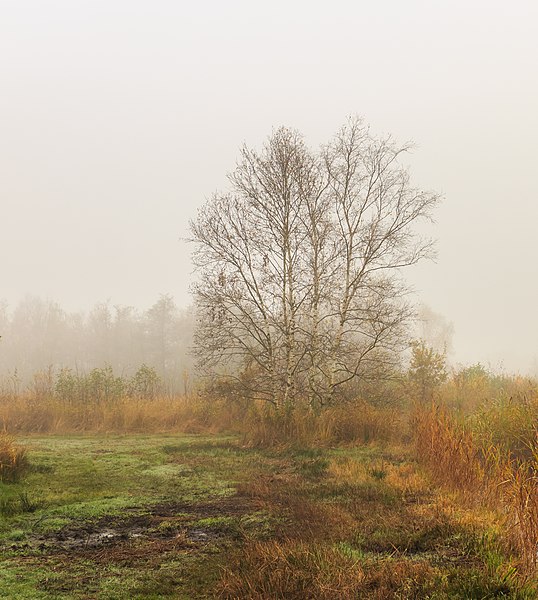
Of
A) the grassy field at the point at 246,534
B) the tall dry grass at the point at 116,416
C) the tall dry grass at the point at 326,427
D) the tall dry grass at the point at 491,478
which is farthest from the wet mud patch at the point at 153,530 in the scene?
the tall dry grass at the point at 116,416

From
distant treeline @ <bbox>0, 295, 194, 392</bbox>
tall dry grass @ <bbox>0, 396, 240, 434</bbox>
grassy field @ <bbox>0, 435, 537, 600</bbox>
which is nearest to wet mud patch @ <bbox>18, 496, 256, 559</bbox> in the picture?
grassy field @ <bbox>0, 435, 537, 600</bbox>

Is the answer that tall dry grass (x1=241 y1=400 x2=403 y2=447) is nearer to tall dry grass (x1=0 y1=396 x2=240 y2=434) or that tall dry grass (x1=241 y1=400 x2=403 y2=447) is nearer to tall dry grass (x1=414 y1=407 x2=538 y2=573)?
tall dry grass (x1=414 y1=407 x2=538 y2=573)

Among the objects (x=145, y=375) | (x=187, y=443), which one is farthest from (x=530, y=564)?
(x=145, y=375)

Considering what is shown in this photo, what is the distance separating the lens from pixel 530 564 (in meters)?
4.40

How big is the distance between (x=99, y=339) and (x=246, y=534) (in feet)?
169

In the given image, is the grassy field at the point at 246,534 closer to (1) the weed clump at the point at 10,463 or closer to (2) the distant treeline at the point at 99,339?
(1) the weed clump at the point at 10,463

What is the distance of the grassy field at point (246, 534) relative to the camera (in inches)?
168

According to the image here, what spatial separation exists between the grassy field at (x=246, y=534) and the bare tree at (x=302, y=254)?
552 cm

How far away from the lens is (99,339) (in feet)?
178

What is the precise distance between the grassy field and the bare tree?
5517 mm

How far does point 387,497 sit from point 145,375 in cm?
1694

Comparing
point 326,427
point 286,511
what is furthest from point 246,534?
point 326,427

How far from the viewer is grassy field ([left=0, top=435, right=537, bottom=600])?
4.27 meters

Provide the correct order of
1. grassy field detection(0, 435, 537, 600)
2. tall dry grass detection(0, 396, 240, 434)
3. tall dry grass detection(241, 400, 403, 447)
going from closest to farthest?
1. grassy field detection(0, 435, 537, 600)
2. tall dry grass detection(241, 400, 403, 447)
3. tall dry grass detection(0, 396, 240, 434)
